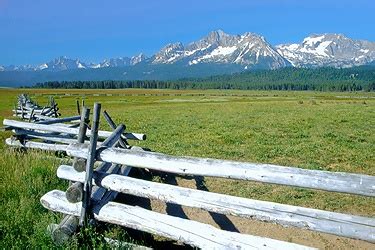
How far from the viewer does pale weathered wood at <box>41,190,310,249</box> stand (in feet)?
17.1

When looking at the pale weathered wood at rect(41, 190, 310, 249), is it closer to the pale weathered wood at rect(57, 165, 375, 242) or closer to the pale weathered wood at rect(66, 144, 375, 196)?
the pale weathered wood at rect(57, 165, 375, 242)

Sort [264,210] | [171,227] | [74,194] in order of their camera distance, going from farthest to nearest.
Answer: [74,194] < [171,227] < [264,210]

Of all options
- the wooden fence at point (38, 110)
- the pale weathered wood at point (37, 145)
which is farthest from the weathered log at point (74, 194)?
the wooden fence at point (38, 110)

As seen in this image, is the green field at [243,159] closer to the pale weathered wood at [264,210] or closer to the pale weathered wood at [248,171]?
the pale weathered wood at [264,210]

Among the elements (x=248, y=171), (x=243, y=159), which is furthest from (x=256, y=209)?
(x=243, y=159)

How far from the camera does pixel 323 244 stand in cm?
773

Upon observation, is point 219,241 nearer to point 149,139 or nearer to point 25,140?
point 25,140

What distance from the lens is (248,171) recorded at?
5500mm

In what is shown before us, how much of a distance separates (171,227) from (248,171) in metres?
1.39

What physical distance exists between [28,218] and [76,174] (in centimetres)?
113

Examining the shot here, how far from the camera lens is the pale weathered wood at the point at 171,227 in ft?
17.1

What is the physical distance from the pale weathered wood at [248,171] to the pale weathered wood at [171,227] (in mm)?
721

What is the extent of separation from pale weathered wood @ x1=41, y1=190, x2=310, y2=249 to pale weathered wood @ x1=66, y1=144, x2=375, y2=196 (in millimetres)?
721

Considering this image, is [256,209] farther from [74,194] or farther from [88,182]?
[74,194]
